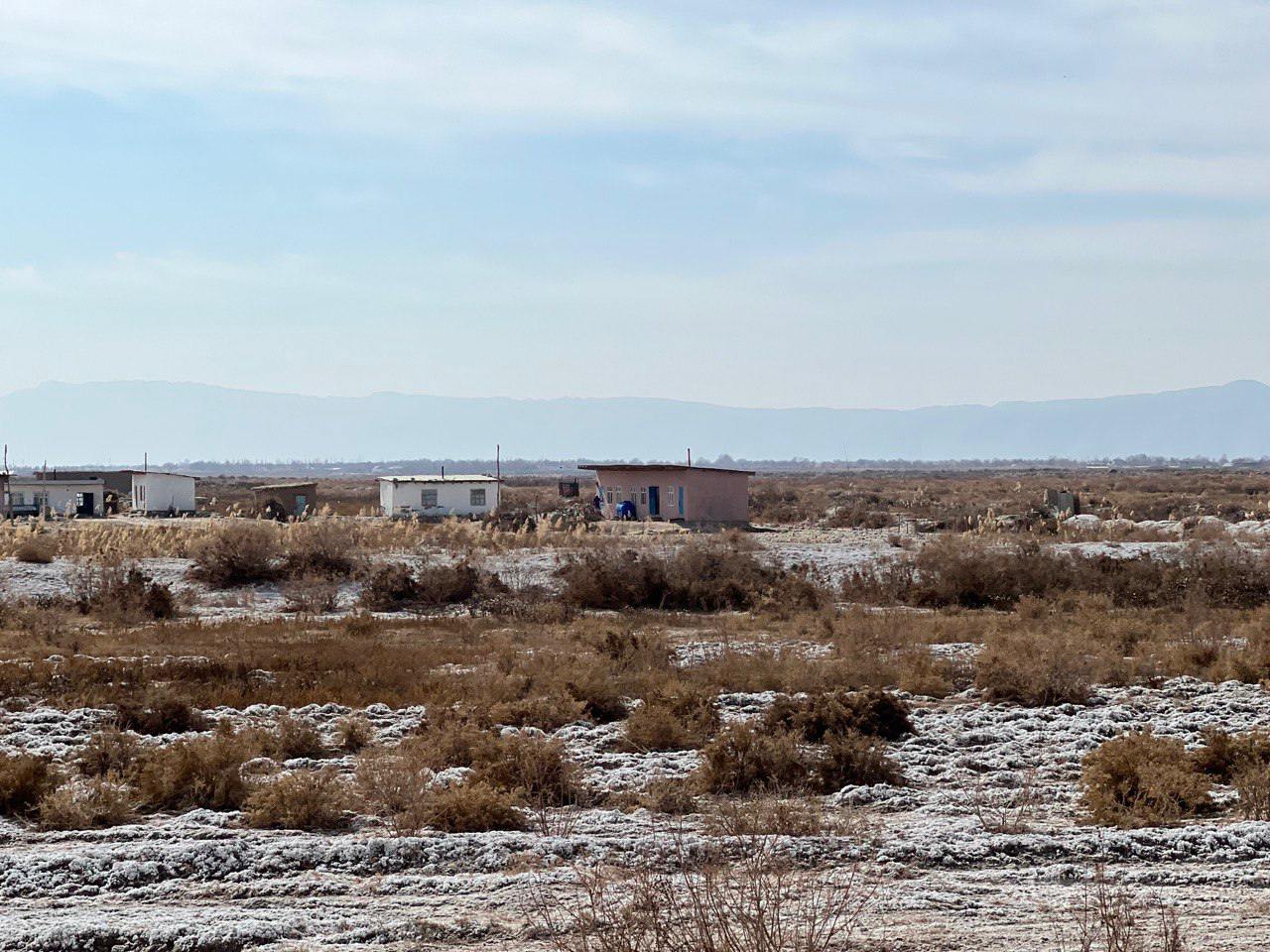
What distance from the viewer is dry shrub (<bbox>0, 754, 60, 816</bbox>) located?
1055 centimetres

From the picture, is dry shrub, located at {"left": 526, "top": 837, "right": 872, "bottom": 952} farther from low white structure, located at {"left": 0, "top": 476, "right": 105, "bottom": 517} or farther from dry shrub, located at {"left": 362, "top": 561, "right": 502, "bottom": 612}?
low white structure, located at {"left": 0, "top": 476, "right": 105, "bottom": 517}

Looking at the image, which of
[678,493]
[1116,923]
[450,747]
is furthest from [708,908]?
[678,493]

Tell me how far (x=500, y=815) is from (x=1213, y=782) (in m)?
6.22

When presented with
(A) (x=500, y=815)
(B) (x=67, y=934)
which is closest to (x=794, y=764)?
(A) (x=500, y=815)

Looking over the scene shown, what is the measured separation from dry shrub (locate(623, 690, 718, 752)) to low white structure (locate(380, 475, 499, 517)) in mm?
48033

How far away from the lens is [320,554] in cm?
3147

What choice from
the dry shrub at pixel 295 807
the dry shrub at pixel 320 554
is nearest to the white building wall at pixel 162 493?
the dry shrub at pixel 320 554

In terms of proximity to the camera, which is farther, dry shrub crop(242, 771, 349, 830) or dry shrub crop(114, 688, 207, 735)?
dry shrub crop(114, 688, 207, 735)

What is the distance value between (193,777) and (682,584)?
18.3 metres

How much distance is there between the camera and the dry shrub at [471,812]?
976 cm

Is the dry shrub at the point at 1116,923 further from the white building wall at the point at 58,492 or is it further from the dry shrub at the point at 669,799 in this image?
the white building wall at the point at 58,492

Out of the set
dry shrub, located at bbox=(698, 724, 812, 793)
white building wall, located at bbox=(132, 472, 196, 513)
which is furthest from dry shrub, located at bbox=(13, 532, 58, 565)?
white building wall, located at bbox=(132, 472, 196, 513)

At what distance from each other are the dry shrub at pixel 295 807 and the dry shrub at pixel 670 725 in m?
3.72

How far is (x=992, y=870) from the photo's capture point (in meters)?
8.57
